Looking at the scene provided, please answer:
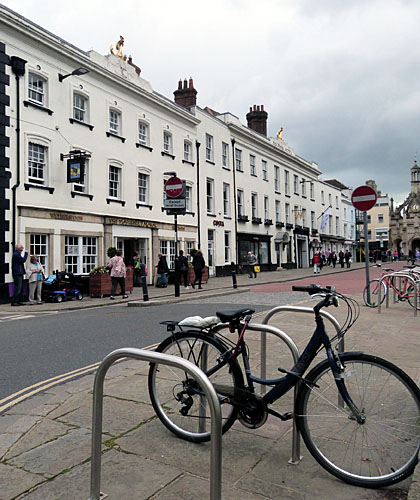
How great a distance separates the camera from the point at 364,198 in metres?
9.96

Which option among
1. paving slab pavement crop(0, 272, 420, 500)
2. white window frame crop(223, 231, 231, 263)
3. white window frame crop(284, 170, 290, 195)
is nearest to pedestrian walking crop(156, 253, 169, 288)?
white window frame crop(223, 231, 231, 263)

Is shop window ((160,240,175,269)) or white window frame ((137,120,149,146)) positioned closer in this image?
white window frame ((137,120,149,146))

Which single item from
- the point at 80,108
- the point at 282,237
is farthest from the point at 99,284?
the point at 282,237

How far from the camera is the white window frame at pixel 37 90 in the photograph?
1695 cm

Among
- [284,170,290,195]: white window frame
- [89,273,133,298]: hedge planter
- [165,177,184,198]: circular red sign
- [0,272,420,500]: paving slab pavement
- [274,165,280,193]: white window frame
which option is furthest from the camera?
[284,170,290,195]: white window frame

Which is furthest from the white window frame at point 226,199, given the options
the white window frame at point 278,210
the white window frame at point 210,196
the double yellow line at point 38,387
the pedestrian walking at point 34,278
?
the double yellow line at point 38,387

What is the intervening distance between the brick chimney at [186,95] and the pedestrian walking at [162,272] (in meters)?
12.6

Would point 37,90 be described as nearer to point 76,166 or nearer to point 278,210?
point 76,166

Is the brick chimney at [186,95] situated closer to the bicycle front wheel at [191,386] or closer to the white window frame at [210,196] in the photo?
the white window frame at [210,196]

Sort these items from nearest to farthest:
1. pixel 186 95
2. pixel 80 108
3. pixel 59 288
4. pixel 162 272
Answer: pixel 59 288 < pixel 80 108 < pixel 162 272 < pixel 186 95

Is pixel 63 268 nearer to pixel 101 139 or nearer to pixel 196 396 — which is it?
pixel 101 139

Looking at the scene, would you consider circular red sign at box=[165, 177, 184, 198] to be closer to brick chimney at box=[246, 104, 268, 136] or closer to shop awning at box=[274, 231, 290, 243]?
shop awning at box=[274, 231, 290, 243]

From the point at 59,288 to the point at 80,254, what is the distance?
10.9ft

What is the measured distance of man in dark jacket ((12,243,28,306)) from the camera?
47.6 feet
